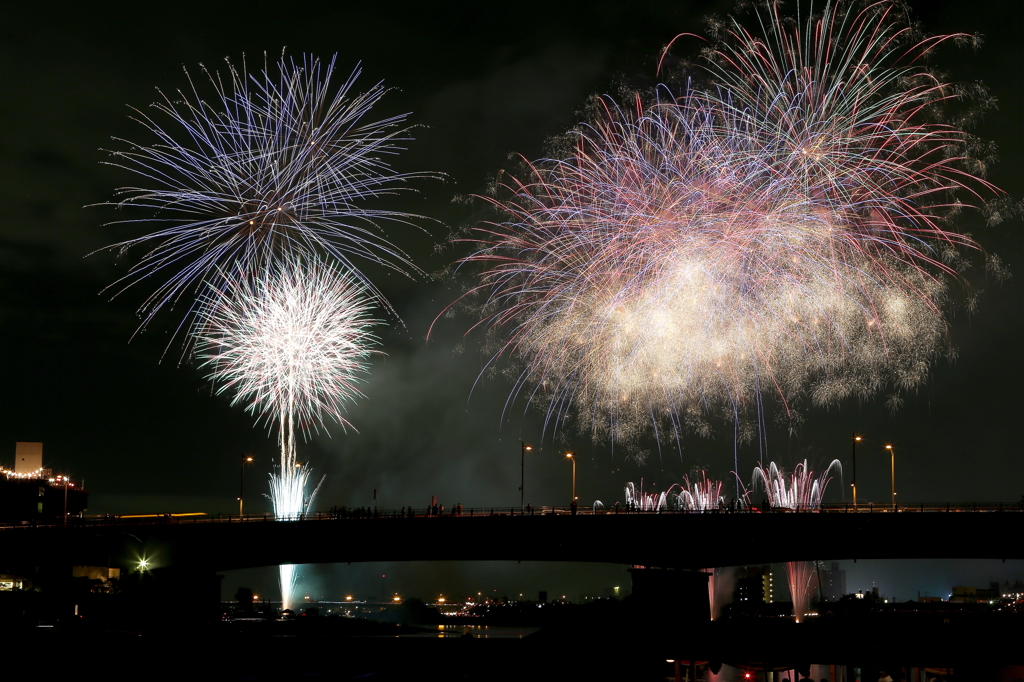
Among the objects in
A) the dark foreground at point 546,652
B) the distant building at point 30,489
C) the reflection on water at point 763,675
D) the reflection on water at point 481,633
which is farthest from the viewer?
the distant building at point 30,489

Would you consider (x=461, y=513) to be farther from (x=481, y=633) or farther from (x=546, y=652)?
(x=481, y=633)

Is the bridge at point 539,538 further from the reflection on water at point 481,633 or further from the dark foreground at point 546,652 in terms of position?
the reflection on water at point 481,633

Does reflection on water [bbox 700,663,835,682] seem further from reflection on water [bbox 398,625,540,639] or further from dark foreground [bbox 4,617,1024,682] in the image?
reflection on water [bbox 398,625,540,639]

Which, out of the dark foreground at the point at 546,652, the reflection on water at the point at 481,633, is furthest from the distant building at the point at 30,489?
the dark foreground at the point at 546,652

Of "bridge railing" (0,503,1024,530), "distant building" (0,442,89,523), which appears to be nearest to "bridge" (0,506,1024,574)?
"bridge railing" (0,503,1024,530)

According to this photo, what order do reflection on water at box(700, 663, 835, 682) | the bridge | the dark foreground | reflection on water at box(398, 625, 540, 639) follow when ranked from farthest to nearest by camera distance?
reflection on water at box(398, 625, 540, 639) < the bridge < reflection on water at box(700, 663, 835, 682) < the dark foreground

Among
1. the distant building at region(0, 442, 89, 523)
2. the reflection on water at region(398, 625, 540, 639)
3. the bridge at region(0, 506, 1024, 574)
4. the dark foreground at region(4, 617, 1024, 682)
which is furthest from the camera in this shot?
the distant building at region(0, 442, 89, 523)
